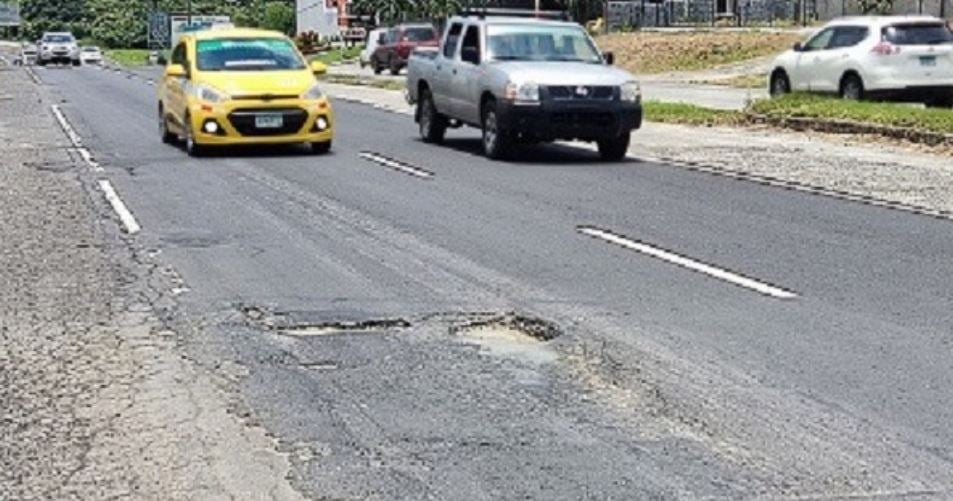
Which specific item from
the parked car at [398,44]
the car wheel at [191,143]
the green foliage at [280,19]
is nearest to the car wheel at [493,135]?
the car wheel at [191,143]

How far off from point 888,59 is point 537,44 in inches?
334

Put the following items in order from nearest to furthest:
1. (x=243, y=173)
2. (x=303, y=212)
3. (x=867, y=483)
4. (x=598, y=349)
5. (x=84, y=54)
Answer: (x=867, y=483) < (x=598, y=349) < (x=303, y=212) < (x=243, y=173) < (x=84, y=54)

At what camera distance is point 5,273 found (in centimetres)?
1136

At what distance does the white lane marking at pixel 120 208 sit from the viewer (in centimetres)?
1365

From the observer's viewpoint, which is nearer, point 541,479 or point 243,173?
point 541,479

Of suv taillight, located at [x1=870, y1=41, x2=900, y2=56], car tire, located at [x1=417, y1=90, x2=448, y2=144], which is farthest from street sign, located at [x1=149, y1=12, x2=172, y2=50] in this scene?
car tire, located at [x1=417, y1=90, x2=448, y2=144]

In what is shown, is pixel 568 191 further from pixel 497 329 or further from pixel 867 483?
pixel 867 483

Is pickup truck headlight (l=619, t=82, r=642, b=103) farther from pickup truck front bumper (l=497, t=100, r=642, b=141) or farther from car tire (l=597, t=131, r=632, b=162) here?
car tire (l=597, t=131, r=632, b=162)

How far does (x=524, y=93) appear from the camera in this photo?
64.3 ft

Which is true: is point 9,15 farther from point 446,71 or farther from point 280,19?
point 446,71

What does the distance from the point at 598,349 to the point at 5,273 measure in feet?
15.9

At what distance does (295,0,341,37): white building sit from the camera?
11644 cm

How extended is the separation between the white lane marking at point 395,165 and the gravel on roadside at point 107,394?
5744mm

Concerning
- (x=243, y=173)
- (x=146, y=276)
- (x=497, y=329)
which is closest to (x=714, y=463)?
(x=497, y=329)
